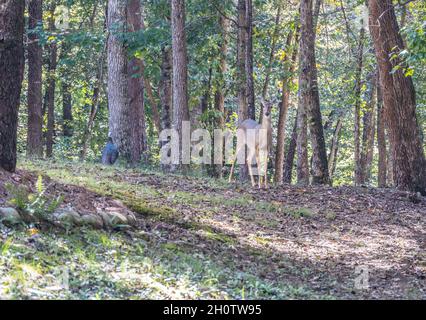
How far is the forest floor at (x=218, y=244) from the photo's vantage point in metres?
6.74

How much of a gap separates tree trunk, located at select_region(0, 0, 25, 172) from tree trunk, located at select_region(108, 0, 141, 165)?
9.88 metres

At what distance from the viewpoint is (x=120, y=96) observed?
1989 centimetres

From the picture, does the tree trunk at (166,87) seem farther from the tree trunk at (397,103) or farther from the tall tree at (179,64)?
the tree trunk at (397,103)

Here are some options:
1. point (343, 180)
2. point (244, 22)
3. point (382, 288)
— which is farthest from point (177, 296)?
point (343, 180)

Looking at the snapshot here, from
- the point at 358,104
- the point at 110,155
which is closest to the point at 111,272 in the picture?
the point at 110,155

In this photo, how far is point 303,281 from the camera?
8.47 meters

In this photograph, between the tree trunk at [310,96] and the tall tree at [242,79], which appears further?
the tall tree at [242,79]

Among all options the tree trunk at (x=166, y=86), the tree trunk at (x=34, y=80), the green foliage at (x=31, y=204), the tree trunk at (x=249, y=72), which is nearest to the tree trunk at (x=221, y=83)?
the tree trunk at (x=166, y=86)

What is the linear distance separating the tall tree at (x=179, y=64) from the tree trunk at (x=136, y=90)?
6.61 feet

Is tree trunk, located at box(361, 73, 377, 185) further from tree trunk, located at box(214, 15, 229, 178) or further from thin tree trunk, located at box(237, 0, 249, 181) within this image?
thin tree trunk, located at box(237, 0, 249, 181)

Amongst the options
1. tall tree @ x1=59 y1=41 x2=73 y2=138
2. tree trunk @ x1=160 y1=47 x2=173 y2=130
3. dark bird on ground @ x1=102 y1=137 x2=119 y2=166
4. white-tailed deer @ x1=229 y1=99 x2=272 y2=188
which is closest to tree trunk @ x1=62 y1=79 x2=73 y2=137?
tall tree @ x1=59 y1=41 x2=73 y2=138

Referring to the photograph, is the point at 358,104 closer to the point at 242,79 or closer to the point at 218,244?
the point at 242,79

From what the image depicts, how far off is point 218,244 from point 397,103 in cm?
766

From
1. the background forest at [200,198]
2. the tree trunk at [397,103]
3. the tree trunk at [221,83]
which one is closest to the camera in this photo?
the background forest at [200,198]
